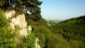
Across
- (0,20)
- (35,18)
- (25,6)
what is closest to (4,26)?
(0,20)

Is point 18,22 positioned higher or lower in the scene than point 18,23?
higher

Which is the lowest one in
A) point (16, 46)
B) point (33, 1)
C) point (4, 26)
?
point (16, 46)

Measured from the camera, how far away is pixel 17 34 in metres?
47.5

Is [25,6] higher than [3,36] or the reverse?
higher

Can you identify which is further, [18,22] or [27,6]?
[27,6]

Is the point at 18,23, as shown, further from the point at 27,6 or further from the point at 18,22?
the point at 27,6

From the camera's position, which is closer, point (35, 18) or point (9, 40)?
point (9, 40)

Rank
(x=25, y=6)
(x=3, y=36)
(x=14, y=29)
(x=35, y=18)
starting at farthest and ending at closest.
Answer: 1. (x=35, y=18)
2. (x=25, y=6)
3. (x=14, y=29)
4. (x=3, y=36)

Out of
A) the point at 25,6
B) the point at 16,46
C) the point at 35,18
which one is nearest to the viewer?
the point at 16,46

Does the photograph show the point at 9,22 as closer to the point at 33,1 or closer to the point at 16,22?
the point at 16,22

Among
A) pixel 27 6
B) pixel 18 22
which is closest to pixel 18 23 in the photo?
pixel 18 22

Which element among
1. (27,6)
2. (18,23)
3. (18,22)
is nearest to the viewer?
(18,23)

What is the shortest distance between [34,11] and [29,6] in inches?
79.4

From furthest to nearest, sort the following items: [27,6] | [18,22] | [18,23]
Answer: [27,6] → [18,22] → [18,23]
